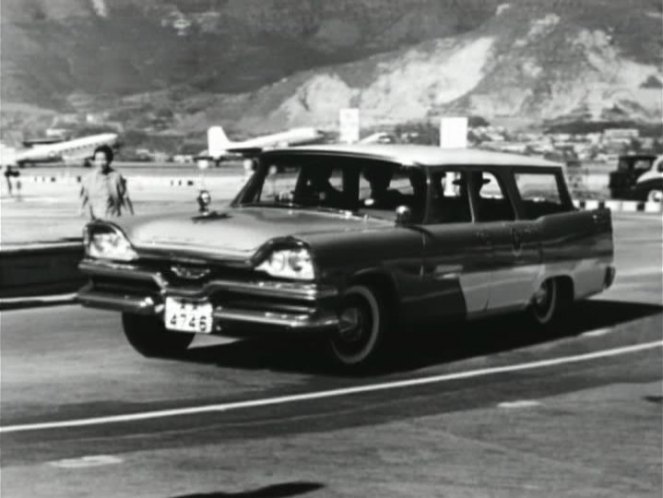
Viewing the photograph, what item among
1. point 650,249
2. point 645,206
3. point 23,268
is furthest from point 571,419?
point 645,206

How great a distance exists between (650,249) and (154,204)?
4593cm

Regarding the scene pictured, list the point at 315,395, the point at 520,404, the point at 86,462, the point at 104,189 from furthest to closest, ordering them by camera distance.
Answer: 1. the point at 104,189
2. the point at 315,395
3. the point at 520,404
4. the point at 86,462

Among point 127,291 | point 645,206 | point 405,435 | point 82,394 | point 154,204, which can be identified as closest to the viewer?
point 405,435

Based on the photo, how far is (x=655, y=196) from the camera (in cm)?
4803

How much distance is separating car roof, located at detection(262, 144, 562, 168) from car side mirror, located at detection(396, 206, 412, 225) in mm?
470

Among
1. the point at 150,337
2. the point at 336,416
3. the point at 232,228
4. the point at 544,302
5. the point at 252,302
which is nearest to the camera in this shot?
the point at 336,416

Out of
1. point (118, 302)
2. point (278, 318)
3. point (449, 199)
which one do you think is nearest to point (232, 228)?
point (278, 318)

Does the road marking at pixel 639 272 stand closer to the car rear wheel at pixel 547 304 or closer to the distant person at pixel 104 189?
the car rear wheel at pixel 547 304

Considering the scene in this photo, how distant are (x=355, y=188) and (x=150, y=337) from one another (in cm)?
178

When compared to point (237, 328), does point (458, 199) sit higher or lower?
higher

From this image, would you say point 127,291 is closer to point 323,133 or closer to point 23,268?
point 23,268

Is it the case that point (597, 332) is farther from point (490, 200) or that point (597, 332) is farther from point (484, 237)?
point (484, 237)

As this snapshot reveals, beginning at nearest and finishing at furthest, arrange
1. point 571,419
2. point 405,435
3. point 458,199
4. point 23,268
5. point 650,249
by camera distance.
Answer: point 405,435
point 571,419
point 458,199
point 23,268
point 650,249

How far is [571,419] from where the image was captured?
8859 millimetres
